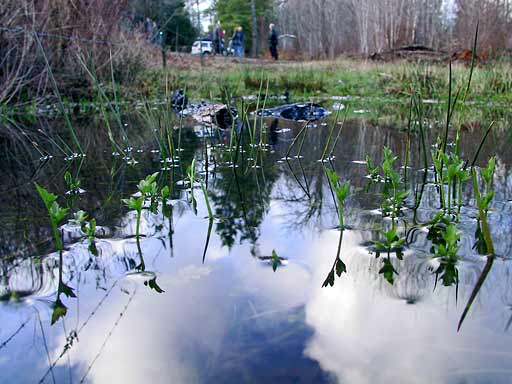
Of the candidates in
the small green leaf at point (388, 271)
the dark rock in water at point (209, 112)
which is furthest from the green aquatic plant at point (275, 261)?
the dark rock in water at point (209, 112)

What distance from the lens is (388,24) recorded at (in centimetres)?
1772

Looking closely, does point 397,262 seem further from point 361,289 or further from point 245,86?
point 245,86

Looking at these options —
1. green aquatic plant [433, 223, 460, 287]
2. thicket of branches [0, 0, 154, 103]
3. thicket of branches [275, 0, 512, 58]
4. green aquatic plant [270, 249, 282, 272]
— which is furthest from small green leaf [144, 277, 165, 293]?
thicket of branches [275, 0, 512, 58]

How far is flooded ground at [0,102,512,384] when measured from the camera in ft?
2.88

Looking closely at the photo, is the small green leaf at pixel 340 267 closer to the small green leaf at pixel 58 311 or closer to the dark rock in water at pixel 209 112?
the small green leaf at pixel 58 311

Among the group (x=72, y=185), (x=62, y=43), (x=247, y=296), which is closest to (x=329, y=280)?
(x=247, y=296)

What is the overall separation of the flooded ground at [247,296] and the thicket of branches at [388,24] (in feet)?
21.6

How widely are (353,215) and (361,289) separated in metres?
0.59

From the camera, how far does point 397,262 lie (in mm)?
1314

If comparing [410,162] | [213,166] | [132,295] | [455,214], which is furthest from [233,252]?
[410,162]

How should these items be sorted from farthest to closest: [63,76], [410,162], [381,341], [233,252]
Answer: [63,76], [410,162], [233,252], [381,341]

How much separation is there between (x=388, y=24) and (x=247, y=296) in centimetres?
1830

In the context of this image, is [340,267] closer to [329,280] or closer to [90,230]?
[329,280]

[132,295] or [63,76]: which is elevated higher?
[63,76]
